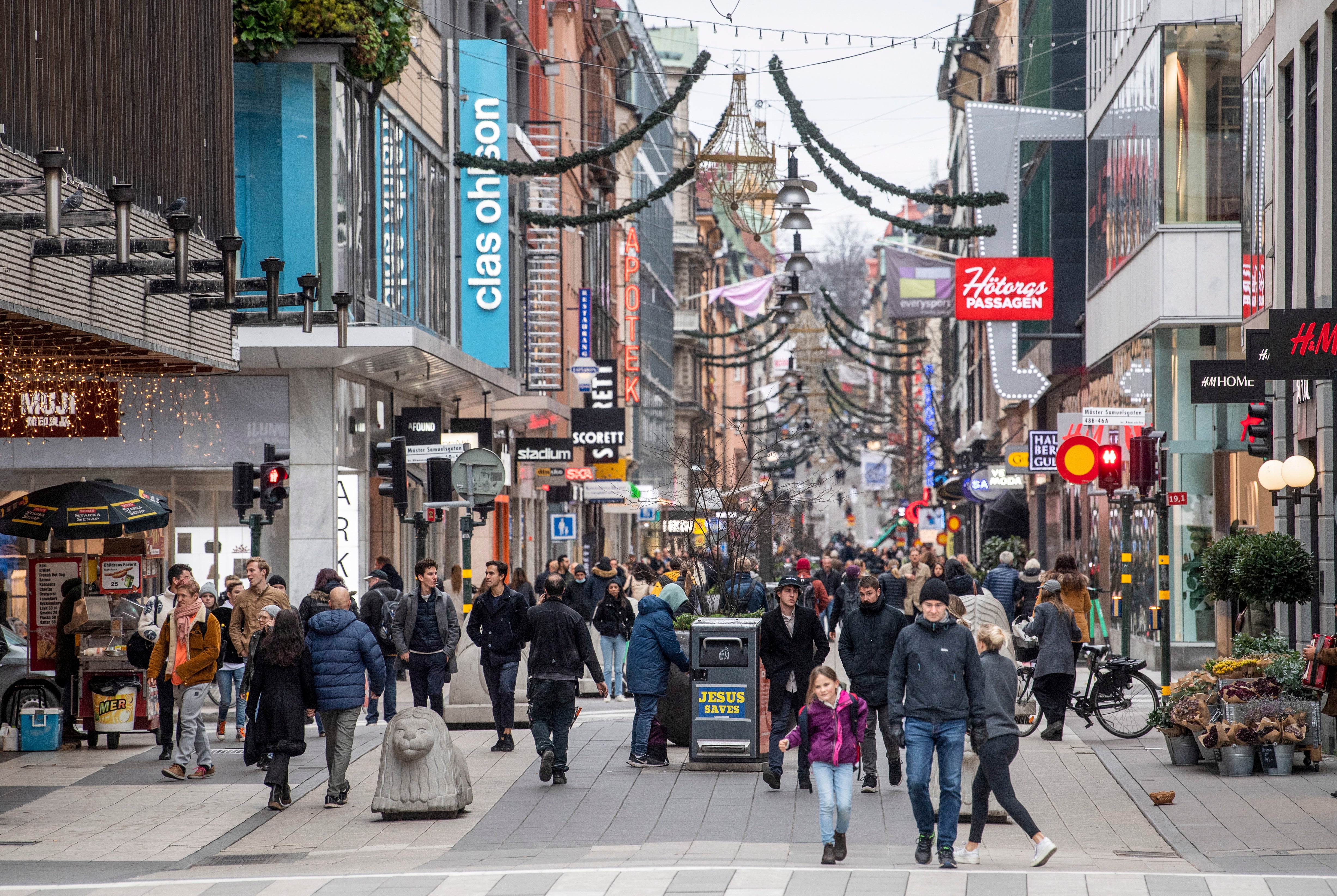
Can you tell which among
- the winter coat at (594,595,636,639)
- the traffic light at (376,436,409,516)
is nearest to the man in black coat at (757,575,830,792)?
the traffic light at (376,436,409,516)

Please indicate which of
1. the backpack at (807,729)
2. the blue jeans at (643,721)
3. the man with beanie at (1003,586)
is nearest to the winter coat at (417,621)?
the blue jeans at (643,721)

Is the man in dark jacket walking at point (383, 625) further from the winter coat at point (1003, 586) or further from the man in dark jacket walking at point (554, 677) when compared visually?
the winter coat at point (1003, 586)

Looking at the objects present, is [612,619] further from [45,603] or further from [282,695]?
[282,695]

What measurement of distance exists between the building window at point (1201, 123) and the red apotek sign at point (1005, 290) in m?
7.94

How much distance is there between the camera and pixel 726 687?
1540cm

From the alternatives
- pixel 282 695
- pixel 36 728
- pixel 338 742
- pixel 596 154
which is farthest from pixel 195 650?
pixel 596 154

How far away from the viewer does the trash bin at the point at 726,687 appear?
15.4 meters

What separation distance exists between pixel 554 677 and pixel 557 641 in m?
0.31

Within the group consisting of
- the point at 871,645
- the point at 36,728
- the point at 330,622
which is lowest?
the point at 36,728

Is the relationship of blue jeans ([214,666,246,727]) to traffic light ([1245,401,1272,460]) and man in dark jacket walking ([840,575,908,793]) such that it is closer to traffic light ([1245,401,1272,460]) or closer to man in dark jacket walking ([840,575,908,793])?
man in dark jacket walking ([840,575,908,793])

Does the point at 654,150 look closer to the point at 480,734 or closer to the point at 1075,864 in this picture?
the point at 480,734

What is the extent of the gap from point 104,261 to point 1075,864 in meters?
9.54

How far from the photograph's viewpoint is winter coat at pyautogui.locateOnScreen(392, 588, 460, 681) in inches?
714

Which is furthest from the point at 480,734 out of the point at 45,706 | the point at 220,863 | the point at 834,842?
the point at 834,842
